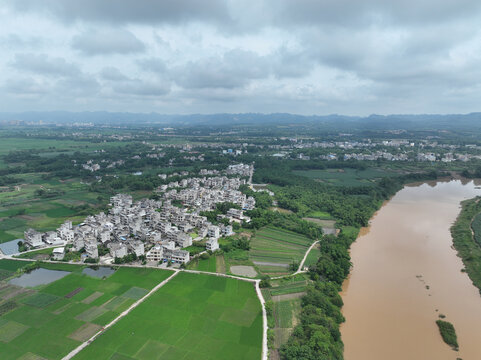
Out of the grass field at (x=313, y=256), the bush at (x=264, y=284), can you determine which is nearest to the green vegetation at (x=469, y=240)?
the grass field at (x=313, y=256)

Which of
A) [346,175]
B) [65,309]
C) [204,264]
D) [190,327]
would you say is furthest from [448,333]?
[346,175]

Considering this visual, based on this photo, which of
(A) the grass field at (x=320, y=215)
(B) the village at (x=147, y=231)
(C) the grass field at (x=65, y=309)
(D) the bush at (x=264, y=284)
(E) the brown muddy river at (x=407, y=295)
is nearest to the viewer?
(C) the grass field at (x=65, y=309)

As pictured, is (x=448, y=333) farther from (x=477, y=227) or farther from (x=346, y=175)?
(x=346, y=175)

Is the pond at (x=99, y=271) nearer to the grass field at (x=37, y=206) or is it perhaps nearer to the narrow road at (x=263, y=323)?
the grass field at (x=37, y=206)

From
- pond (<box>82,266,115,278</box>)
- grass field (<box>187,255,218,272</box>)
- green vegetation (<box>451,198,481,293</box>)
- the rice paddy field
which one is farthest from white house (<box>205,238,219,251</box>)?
green vegetation (<box>451,198,481,293</box>)

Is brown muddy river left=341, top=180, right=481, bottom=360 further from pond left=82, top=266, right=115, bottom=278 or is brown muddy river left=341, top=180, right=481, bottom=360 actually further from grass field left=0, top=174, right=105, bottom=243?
grass field left=0, top=174, right=105, bottom=243
